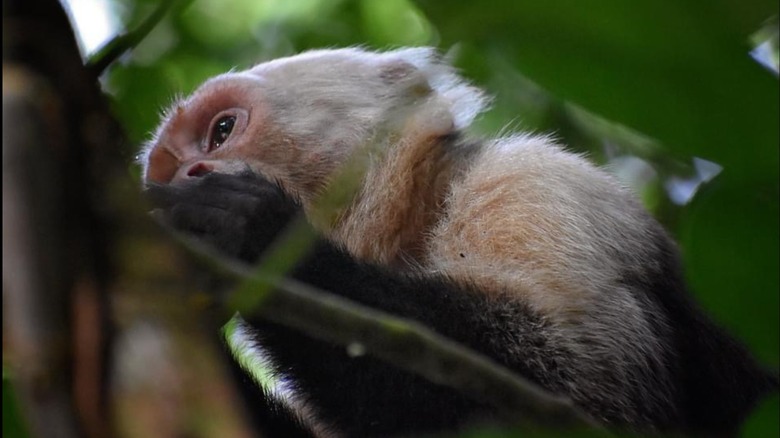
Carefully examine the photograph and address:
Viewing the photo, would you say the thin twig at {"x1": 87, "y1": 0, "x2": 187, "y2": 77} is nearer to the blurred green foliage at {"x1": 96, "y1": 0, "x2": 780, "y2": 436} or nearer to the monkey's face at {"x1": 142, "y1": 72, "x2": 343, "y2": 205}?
the blurred green foliage at {"x1": 96, "y1": 0, "x2": 780, "y2": 436}

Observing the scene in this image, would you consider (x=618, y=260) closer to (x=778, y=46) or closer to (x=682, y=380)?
(x=682, y=380)

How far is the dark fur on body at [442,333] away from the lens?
298 centimetres

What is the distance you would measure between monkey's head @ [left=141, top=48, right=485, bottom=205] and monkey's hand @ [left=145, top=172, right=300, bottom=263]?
886 mm

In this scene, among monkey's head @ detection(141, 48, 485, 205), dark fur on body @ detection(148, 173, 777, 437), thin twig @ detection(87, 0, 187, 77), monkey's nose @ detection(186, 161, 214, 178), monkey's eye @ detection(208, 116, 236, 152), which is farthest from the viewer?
monkey's eye @ detection(208, 116, 236, 152)

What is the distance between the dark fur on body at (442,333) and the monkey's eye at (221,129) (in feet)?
3.90

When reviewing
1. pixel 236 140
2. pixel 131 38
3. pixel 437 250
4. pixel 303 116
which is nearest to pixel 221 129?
pixel 236 140

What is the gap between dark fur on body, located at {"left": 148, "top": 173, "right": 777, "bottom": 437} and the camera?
9.78 feet

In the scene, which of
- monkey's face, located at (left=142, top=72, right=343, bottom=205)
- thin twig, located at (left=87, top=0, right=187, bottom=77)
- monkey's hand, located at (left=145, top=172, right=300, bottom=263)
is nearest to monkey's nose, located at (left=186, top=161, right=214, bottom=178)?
monkey's face, located at (left=142, top=72, right=343, bottom=205)

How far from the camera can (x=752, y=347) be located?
123 centimetres

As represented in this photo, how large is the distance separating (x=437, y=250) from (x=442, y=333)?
731 mm

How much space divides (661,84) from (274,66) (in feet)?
13.0

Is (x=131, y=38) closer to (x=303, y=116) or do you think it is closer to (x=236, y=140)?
(x=236, y=140)

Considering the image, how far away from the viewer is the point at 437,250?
3801mm

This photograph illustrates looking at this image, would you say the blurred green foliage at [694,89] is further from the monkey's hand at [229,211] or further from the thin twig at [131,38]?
the monkey's hand at [229,211]
